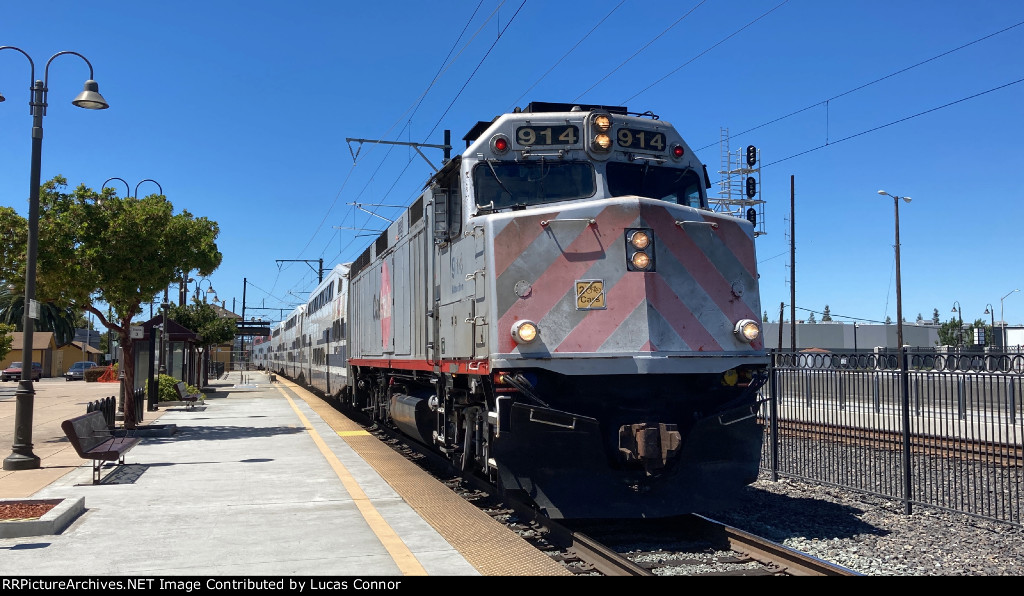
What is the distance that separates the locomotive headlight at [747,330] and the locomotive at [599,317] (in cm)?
1

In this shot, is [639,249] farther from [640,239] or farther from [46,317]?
[46,317]

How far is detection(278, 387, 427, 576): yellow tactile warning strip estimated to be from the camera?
5.78m

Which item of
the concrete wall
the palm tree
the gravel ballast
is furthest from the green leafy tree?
the palm tree

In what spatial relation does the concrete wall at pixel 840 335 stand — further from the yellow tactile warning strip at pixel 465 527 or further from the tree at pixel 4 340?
the yellow tactile warning strip at pixel 465 527

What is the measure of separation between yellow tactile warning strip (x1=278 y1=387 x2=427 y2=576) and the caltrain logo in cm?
210

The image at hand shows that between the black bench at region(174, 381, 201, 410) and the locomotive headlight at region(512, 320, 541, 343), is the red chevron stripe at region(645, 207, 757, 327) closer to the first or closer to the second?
the locomotive headlight at region(512, 320, 541, 343)

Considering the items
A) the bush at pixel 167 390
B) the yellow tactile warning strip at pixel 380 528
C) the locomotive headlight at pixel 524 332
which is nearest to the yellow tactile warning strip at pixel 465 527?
the yellow tactile warning strip at pixel 380 528

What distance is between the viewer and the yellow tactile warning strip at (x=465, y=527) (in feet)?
19.0

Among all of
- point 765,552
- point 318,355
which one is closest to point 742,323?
point 765,552

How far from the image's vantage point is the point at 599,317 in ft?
23.0

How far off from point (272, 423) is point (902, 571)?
15.5 m

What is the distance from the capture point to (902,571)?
20.0 ft

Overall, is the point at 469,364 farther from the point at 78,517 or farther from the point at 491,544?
the point at 78,517

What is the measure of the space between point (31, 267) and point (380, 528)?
27.2 ft
